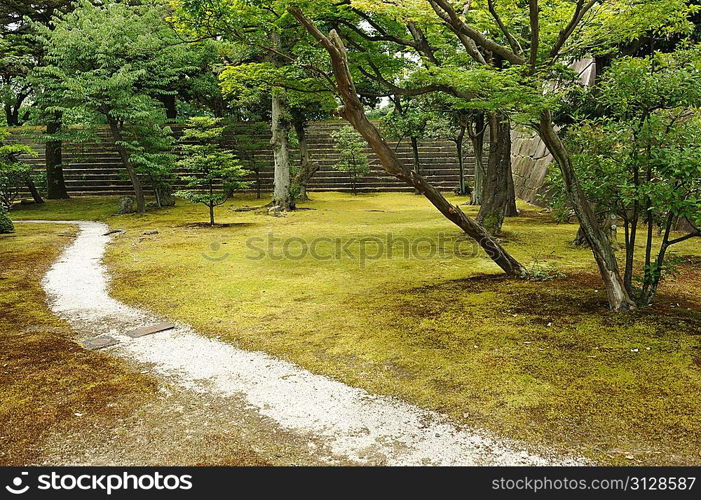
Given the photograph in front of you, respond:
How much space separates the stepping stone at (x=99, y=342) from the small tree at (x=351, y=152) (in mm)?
16339

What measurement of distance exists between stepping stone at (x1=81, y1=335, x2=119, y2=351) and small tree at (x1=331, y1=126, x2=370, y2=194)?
16339 mm

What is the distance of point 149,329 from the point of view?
5203 mm

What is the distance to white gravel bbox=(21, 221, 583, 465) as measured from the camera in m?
2.86

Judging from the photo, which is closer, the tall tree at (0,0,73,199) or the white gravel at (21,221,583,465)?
the white gravel at (21,221,583,465)

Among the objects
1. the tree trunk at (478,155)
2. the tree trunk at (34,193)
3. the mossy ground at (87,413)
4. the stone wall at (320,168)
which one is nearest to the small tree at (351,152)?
the stone wall at (320,168)

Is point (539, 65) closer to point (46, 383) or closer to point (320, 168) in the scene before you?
point (46, 383)

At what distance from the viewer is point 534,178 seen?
1792 centimetres

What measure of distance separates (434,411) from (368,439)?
564 millimetres

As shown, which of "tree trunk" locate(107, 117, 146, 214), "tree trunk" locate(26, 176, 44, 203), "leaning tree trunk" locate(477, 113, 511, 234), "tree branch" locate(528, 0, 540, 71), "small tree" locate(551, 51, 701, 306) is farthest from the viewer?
"tree trunk" locate(26, 176, 44, 203)

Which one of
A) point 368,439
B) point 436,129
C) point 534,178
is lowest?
point 368,439

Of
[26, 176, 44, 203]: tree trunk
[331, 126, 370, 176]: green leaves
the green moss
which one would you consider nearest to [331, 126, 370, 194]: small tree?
[331, 126, 370, 176]: green leaves

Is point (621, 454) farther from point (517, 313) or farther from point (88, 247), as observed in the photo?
point (88, 247)

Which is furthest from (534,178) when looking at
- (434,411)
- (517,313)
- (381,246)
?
(434,411)

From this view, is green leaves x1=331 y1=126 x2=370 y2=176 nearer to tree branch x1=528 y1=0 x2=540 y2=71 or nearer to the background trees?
the background trees
